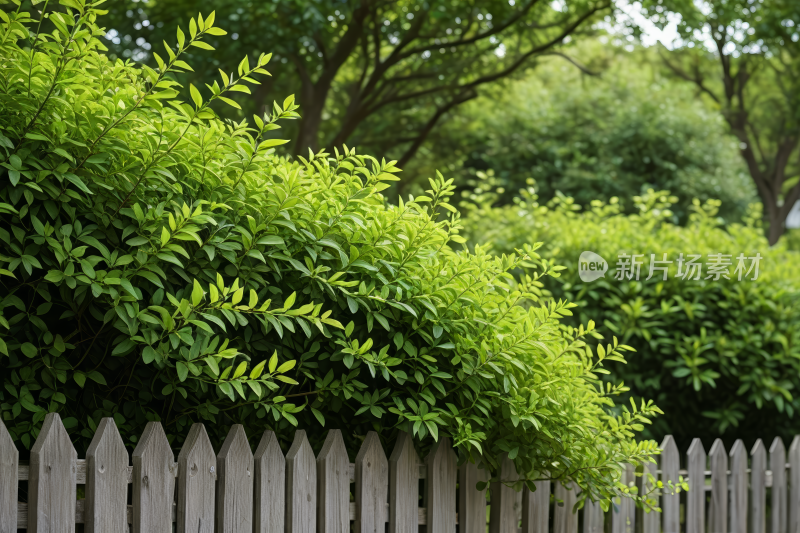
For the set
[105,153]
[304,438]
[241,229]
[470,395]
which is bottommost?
[304,438]

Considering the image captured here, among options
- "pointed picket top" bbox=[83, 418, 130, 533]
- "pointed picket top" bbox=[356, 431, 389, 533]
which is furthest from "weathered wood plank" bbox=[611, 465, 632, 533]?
"pointed picket top" bbox=[83, 418, 130, 533]

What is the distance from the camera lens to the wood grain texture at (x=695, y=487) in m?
4.32

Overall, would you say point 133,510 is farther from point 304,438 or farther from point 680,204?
point 680,204

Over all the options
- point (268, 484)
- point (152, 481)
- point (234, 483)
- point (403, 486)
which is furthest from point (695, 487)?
point (152, 481)

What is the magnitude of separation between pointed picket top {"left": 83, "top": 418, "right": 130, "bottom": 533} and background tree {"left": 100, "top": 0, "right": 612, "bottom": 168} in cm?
600

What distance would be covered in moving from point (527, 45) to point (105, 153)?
36.9ft

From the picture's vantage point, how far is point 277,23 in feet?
26.0

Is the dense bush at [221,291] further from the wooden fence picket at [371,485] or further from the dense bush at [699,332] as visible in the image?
the dense bush at [699,332]

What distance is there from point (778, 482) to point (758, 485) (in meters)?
0.20

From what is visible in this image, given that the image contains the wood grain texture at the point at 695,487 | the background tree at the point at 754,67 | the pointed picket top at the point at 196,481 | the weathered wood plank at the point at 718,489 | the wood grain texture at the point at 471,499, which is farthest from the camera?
the background tree at the point at 754,67

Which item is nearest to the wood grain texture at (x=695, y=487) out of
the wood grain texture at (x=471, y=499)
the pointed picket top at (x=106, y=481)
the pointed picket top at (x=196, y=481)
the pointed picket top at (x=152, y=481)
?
the wood grain texture at (x=471, y=499)

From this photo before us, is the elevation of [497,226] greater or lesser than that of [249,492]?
greater

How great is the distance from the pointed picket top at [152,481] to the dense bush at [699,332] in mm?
3168

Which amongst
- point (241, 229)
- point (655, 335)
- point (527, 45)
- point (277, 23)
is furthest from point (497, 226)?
point (527, 45)
